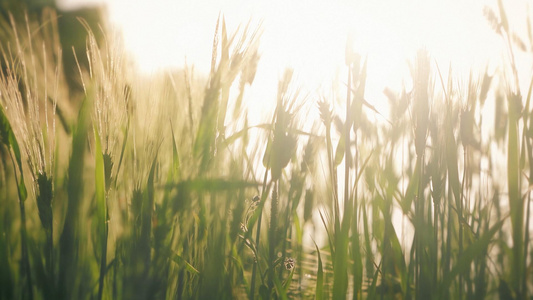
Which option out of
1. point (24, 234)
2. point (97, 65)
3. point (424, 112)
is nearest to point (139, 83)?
point (97, 65)

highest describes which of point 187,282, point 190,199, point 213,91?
point 213,91

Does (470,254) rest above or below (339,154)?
below

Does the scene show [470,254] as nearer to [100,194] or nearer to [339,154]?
[339,154]

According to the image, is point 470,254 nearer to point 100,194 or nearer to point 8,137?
point 100,194

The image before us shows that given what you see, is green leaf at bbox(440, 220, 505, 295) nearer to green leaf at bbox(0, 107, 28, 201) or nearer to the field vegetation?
the field vegetation


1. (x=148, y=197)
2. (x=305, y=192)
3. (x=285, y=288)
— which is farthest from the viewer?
(x=305, y=192)

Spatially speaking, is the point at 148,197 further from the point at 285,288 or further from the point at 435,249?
the point at 435,249

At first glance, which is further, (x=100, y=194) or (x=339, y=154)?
(x=339, y=154)

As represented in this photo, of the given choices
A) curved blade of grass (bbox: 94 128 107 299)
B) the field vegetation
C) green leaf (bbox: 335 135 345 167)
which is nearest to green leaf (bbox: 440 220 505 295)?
the field vegetation

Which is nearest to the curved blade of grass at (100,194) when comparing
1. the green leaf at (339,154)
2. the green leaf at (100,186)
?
the green leaf at (100,186)

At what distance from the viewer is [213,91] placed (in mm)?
460

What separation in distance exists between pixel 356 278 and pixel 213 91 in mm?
250

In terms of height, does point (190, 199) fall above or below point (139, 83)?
below

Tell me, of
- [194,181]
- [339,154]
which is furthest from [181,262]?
[339,154]
